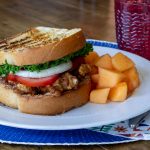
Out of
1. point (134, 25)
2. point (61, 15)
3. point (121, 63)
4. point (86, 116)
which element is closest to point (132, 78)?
point (121, 63)

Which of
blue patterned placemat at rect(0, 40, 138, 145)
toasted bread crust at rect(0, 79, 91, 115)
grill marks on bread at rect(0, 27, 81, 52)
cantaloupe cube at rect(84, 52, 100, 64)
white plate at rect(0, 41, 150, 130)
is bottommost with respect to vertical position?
blue patterned placemat at rect(0, 40, 138, 145)

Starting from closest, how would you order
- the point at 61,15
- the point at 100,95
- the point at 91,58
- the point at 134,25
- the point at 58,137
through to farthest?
the point at 58,137 < the point at 100,95 < the point at 91,58 < the point at 134,25 < the point at 61,15

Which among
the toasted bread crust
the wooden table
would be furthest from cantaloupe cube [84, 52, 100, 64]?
the wooden table

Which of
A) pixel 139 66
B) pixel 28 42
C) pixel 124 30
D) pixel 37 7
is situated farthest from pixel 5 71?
pixel 37 7

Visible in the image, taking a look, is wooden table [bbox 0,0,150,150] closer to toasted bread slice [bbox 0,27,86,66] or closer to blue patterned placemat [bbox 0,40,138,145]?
toasted bread slice [bbox 0,27,86,66]

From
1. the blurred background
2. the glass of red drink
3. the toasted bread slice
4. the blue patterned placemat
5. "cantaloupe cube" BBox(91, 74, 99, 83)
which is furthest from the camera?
the blurred background

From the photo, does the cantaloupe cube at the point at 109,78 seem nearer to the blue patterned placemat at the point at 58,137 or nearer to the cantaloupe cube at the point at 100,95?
the cantaloupe cube at the point at 100,95

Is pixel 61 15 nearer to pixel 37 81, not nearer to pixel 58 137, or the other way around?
pixel 37 81

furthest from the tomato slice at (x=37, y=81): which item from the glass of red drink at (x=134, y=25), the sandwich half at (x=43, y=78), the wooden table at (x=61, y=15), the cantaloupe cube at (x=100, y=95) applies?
the wooden table at (x=61, y=15)
